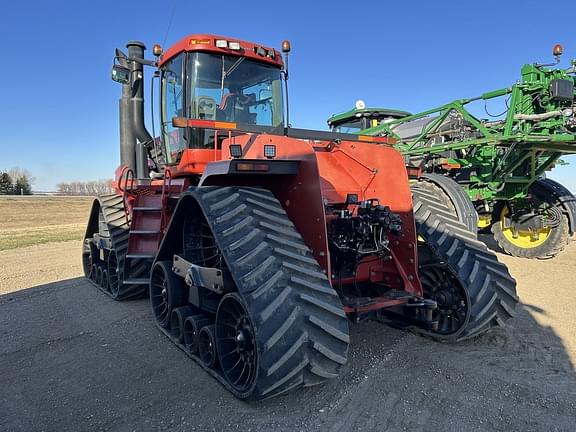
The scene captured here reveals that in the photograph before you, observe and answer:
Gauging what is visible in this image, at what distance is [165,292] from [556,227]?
8.65m

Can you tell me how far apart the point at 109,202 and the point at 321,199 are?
4482 mm

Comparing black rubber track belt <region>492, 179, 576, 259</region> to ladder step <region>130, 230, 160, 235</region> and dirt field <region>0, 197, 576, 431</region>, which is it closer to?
dirt field <region>0, 197, 576, 431</region>

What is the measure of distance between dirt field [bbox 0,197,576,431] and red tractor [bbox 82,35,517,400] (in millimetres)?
214

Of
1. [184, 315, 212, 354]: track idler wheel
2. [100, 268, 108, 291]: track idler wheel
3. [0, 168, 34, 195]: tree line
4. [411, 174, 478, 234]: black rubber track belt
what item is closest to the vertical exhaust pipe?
[100, 268, 108, 291]: track idler wheel

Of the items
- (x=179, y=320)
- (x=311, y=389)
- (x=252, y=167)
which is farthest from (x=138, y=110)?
(x=311, y=389)

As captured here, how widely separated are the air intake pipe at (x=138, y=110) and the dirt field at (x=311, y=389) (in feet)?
8.06

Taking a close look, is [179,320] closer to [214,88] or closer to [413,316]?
[413,316]

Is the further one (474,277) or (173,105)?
(173,105)

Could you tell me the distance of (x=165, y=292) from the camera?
4469 mm

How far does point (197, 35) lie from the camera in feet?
15.0

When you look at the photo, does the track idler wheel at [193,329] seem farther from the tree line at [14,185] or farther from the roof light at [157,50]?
the tree line at [14,185]

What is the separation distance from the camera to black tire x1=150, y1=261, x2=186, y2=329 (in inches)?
169

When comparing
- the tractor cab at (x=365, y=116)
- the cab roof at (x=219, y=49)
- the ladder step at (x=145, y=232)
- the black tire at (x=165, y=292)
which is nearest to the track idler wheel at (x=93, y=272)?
the ladder step at (x=145, y=232)

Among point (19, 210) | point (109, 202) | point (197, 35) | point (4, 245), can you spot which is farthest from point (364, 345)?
point (19, 210)
